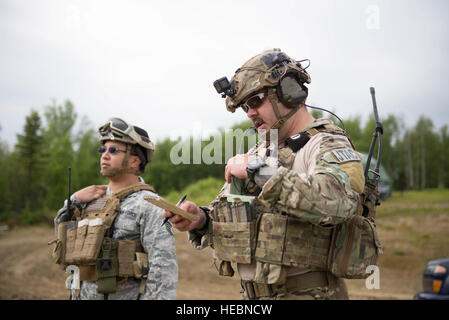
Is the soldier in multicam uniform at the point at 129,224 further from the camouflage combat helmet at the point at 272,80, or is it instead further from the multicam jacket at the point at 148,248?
the camouflage combat helmet at the point at 272,80

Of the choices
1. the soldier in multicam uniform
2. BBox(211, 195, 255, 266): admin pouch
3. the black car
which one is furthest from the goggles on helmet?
the black car

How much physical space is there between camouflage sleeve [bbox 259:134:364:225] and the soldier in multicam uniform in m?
1.88

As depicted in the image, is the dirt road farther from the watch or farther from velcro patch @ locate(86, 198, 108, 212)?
the watch

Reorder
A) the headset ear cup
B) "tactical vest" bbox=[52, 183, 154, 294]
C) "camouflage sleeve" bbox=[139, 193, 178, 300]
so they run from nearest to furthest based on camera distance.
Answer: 1. the headset ear cup
2. "camouflage sleeve" bbox=[139, 193, 178, 300]
3. "tactical vest" bbox=[52, 183, 154, 294]

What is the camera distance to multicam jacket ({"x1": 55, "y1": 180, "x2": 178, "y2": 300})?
148 inches

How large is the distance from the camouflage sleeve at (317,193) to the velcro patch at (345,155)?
5cm

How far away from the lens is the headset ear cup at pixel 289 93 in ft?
9.33

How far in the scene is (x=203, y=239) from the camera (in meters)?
3.15

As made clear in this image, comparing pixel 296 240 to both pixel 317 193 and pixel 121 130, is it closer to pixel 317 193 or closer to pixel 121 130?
pixel 317 193

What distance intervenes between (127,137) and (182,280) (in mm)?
10279

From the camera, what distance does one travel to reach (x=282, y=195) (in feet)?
7.36

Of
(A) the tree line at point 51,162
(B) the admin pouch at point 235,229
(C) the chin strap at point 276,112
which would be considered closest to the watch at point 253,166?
(B) the admin pouch at point 235,229

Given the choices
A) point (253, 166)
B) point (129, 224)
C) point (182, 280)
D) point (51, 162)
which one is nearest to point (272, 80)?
point (253, 166)
